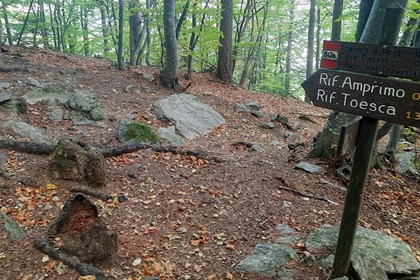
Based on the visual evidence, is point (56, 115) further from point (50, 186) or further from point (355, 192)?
point (355, 192)

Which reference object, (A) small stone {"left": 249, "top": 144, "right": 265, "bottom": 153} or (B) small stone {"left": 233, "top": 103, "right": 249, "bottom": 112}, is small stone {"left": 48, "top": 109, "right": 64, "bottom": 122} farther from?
(B) small stone {"left": 233, "top": 103, "right": 249, "bottom": 112}

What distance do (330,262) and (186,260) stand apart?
158cm

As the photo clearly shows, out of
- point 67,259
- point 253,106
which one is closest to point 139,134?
point 67,259

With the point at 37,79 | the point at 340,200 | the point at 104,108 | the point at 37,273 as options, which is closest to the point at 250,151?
the point at 340,200

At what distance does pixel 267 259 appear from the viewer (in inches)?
141

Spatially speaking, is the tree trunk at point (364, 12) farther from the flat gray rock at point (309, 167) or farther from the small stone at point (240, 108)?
the small stone at point (240, 108)

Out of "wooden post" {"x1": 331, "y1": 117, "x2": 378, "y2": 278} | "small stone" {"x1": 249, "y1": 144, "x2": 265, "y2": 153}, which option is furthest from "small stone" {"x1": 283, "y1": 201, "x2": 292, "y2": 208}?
"small stone" {"x1": 249, "y1": 144, "x2": 265, "y2": 153}

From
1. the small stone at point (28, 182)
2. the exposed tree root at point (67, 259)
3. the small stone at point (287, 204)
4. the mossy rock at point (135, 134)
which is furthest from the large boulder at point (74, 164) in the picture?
the small stone at point (287, 204)

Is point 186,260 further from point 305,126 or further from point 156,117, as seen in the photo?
point 305,126

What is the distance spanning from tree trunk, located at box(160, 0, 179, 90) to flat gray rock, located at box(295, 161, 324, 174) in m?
5.99

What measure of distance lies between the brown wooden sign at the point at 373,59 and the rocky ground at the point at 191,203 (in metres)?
2.13

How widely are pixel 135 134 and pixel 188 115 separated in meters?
2.62

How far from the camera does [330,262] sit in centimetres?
351

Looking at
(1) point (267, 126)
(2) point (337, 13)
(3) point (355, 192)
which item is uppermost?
(2) point (337, 13)
